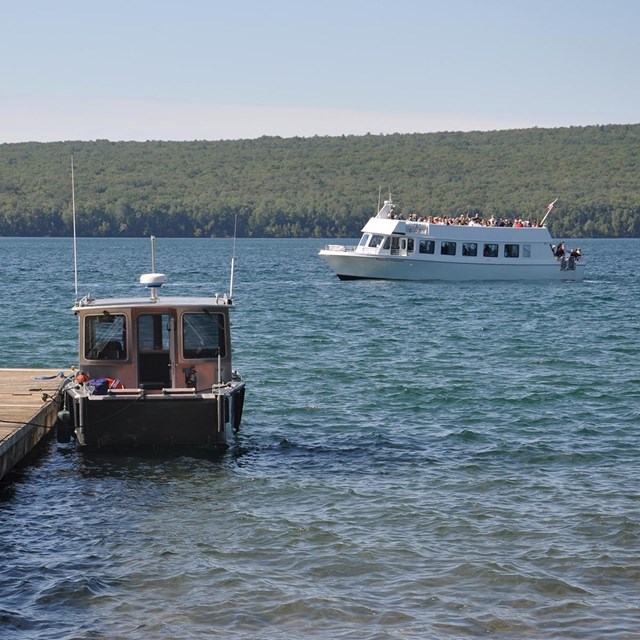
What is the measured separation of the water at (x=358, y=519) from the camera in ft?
41.3

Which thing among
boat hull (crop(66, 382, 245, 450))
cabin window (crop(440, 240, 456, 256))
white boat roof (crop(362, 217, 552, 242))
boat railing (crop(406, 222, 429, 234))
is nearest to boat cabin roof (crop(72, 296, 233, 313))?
boat hull (crop(66, 382, 245, 450))

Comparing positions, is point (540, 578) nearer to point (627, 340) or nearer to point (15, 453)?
point (15, 453)

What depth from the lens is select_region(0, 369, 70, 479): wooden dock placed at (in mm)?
17875

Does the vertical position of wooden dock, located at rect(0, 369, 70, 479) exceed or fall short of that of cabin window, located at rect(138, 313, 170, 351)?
it falls short

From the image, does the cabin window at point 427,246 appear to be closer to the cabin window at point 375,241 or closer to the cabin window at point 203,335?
the cabin window at point 375,241

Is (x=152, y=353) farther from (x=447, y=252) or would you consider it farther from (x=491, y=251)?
(x=491, y=251)

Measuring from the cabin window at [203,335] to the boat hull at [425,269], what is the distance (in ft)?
159

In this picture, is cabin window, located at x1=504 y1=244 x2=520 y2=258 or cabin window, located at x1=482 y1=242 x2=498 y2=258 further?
cabin window, located at x1=504 y1=244 x2=520 y2=258

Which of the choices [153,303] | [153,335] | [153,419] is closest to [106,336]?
[153,335]

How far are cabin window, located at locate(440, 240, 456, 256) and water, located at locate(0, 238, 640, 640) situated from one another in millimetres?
38065

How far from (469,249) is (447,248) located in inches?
63.5

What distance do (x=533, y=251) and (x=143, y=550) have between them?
2373 inches

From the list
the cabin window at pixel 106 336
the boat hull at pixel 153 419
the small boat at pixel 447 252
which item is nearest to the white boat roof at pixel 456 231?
the small boat at pixel 447 252

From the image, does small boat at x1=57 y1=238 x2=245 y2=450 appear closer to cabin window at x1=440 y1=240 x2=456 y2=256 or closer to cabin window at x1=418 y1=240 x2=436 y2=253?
cabin window at x1=418 y1=240 x2=436 y2=253
